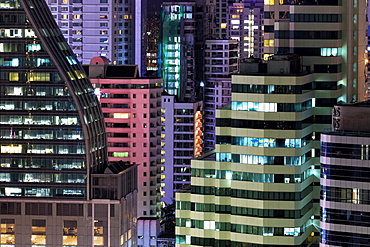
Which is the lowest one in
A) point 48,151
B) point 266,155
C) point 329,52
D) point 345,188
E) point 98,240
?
point 98,240

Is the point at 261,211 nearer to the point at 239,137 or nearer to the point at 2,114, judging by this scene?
the point at 239,137

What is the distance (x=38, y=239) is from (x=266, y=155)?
57.2 meters

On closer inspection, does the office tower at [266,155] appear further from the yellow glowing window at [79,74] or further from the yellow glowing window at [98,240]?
the yellow glowing window at [79,74]

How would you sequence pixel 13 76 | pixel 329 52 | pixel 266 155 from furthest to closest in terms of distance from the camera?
pixel 13 76, pixel 329 52, pixel 266 155

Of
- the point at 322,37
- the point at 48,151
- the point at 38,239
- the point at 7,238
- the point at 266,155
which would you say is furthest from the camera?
the point at 48,151

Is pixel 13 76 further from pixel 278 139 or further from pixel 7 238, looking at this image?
pixel 278 139

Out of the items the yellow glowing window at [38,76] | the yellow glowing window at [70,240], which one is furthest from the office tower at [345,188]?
the yellow glowing window at [38,76]

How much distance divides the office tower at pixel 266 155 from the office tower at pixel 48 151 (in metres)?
44.5

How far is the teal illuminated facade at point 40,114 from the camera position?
190125 mm

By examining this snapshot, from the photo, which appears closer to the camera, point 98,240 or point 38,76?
point 98,240

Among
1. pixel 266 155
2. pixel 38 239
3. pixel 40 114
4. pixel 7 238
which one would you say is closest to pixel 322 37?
pixel 266 155

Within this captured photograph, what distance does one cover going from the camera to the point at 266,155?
472 feet

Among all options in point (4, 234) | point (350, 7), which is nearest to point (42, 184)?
point (4, 234)

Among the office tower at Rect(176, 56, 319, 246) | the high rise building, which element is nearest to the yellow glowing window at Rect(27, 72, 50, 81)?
the high rise building
